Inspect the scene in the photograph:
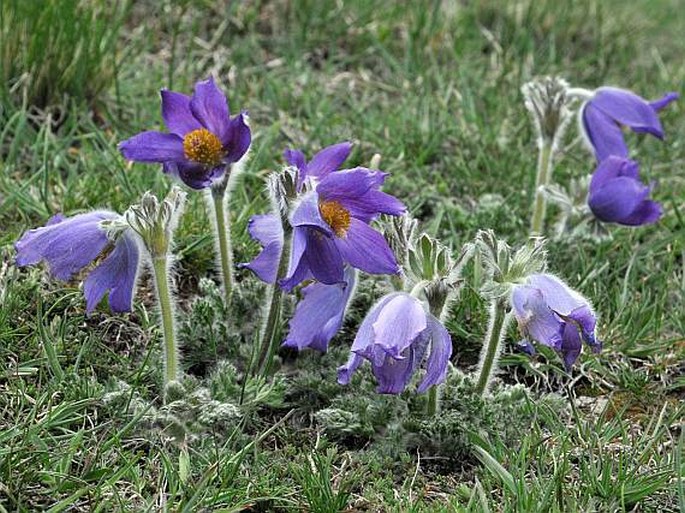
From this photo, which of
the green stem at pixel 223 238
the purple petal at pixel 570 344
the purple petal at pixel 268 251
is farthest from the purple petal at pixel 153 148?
the purple petal at pixel 570 344

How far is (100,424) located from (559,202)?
1462 millimetres

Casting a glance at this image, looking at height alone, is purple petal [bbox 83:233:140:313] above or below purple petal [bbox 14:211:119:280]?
below

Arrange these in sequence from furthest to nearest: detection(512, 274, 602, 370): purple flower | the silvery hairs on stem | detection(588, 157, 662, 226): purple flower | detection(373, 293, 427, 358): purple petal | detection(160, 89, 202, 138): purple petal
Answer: the silvery hairs on stem
detection(588, 157, 662, 226): purple flower
detection(160, 89, 202, 138): purple petal
detection(512, 274, 602, 370): purple flower
detection(373, 293, 427, 358): purple petal

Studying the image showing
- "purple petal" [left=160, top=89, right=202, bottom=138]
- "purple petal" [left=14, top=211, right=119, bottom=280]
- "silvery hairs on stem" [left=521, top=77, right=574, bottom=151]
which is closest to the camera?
"purple petal" [left=14, top=211, right=119, bottom=280]

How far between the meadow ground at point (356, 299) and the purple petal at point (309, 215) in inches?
16.0

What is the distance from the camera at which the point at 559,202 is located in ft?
9.70

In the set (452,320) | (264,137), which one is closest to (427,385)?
(452,320)

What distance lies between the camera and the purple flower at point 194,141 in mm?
2279

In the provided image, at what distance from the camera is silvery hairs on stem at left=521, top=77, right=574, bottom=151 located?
2.92 metres

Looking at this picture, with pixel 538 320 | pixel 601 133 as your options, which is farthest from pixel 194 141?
pixel 601 133

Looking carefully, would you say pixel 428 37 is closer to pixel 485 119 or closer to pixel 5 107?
pixel 485 119

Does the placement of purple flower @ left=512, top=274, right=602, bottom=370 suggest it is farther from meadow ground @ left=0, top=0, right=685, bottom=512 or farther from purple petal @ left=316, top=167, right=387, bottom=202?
purple petal @ left=316, top=167, right=387, bottom=202

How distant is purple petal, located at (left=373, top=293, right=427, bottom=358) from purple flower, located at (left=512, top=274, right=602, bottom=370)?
0.21 metres

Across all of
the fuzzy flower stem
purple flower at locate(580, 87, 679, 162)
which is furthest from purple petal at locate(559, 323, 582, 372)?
purple flower at locate(580, 87, 679, 162)
